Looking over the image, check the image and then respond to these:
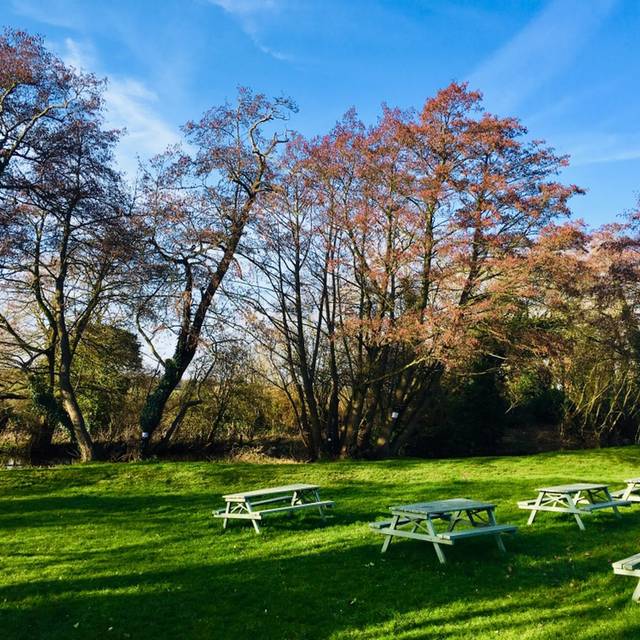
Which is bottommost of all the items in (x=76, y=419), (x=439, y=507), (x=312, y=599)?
(x=312, y=599)

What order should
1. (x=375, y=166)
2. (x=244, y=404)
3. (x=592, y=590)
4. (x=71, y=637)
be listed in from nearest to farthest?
(x=71, y=637) → (x=592, y=590) → (x=375, y=166) → (x=244, y=404)

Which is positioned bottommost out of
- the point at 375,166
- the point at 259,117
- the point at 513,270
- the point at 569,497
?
the point at 569,497

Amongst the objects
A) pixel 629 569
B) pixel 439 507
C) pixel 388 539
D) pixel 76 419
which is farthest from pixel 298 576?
pixel 76 419

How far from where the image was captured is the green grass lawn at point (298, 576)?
4992mm

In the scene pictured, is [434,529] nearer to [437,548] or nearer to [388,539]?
[437,548]

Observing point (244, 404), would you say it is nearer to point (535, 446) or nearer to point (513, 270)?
point (513, 270)

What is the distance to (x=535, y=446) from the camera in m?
26.4

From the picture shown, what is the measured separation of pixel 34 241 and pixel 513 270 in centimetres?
1266

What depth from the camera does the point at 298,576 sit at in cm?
633

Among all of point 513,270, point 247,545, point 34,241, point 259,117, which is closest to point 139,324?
point 34,241

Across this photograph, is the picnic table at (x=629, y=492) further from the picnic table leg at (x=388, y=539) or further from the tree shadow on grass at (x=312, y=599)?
the picnic table leg at (x=388, y=539)

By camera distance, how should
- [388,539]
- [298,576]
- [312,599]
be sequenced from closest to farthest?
[312,599], [298,576], [388,539]

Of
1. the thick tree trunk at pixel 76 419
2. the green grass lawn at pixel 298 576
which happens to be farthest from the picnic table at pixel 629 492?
the thick tree trunk at pixel 76 419

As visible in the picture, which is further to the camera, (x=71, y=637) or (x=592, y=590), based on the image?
(x=592, y=590)
